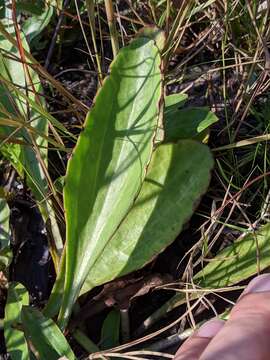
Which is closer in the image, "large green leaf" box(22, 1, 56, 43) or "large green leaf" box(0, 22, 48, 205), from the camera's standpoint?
"large green leaf" box(0, 22, 48, 205)

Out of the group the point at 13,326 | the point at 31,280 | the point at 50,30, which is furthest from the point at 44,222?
the point at 50,30

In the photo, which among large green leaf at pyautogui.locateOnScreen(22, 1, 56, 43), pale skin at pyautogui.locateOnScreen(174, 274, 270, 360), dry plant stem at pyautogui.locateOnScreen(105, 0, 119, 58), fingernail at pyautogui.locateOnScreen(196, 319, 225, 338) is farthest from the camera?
large green leaf at pyautogui.locateOnScreen(22, 1, 56, 43)

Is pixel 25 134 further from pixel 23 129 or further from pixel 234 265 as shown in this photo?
pixel 234 265

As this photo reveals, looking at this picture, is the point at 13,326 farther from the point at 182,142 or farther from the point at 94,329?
the point at 182,142

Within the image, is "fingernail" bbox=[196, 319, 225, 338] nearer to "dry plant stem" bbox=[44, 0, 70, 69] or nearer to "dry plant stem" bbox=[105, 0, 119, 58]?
"dry plant stem" bbox=[105, 0, 119, 58]

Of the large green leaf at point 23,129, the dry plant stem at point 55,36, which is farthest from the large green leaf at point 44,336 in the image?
the dry plant stem at point 55,36

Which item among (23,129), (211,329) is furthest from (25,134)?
(211,329)

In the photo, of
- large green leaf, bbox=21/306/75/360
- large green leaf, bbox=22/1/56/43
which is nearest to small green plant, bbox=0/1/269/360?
large green leaf, bbox=21/306/75/360
